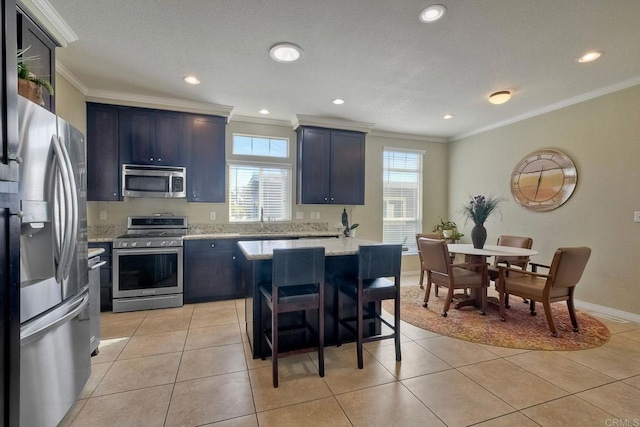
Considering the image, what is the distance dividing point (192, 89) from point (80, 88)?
131cm

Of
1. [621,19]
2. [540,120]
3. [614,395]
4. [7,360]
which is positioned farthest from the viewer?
[540,120]

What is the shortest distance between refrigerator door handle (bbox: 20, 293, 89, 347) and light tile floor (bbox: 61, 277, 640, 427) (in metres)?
0.66

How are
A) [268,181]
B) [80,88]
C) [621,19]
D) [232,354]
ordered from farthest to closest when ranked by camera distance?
[268,181] < [80,88] < [232,354] < [621,19]

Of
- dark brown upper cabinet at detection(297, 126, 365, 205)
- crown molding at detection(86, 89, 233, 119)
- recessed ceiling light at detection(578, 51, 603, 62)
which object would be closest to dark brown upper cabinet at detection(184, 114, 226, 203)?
crown molding at detection(86, 89, 233, 119)

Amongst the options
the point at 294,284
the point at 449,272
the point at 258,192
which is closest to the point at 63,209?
the point at 294,284

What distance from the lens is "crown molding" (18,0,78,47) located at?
6.85 ft

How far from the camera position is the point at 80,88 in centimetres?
352

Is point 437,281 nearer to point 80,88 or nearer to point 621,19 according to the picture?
point 621,19

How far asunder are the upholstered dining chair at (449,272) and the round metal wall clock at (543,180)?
5.46 ft

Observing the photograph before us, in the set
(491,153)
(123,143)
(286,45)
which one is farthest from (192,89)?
(491,153)

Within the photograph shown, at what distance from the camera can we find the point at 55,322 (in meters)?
1.54

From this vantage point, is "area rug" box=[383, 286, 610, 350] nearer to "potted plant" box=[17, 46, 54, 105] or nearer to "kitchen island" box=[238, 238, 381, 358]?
"kitchen island" box=[238, 238, 381, 358]

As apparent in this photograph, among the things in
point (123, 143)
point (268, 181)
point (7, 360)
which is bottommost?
point (7, 360)

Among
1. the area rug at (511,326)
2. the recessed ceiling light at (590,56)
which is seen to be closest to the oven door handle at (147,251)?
the area rug at (511,326)
